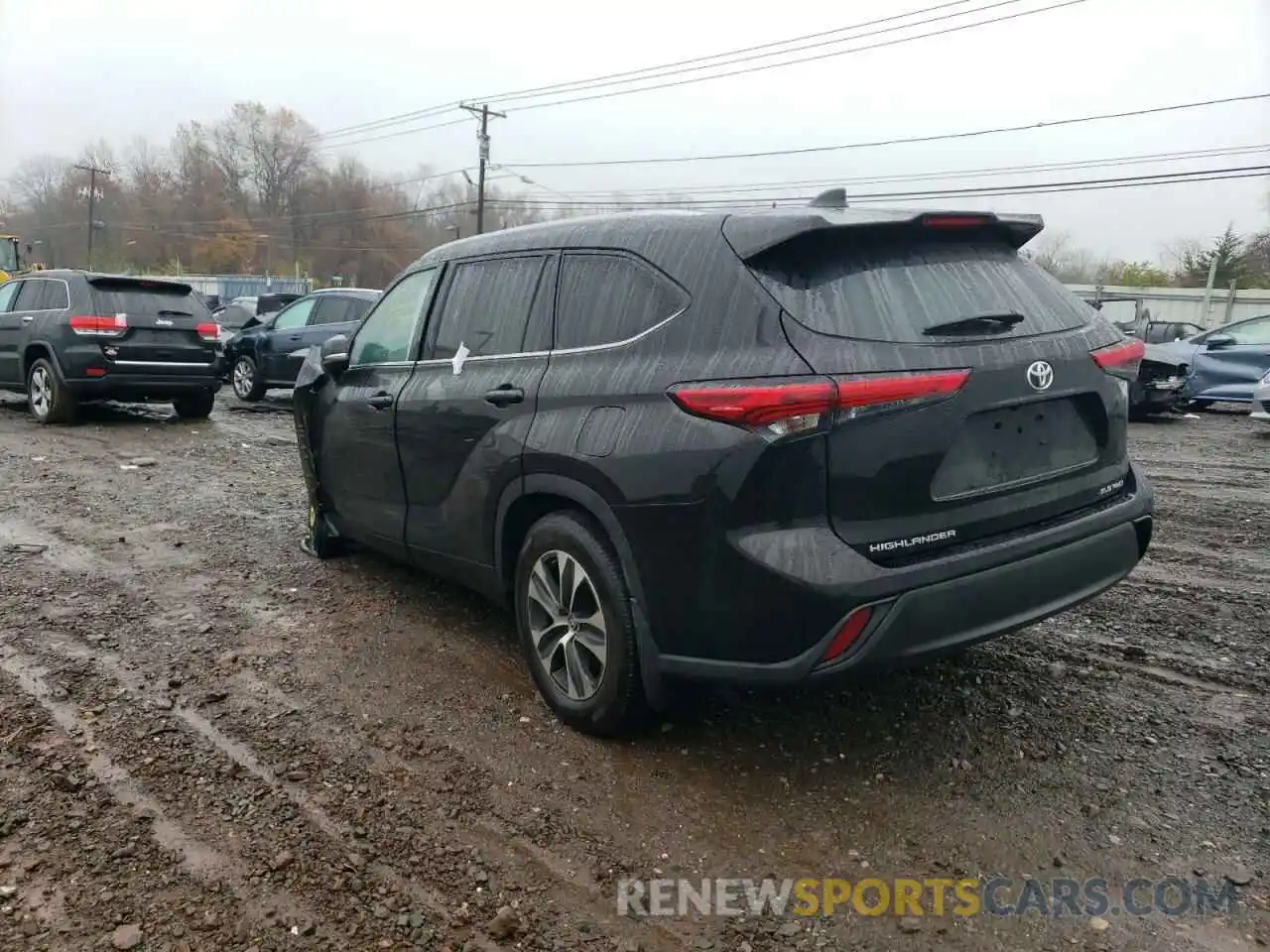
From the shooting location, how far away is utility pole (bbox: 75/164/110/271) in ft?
230

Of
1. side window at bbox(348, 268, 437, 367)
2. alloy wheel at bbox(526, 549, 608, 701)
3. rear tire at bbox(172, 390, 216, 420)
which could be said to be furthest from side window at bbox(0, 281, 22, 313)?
alloy wheel at bbox(526, 549, 608, 701)

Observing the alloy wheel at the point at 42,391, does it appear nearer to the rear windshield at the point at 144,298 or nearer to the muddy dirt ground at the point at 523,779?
the rear windshield at the point at 144,298

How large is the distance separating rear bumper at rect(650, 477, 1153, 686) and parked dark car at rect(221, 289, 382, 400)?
11.3 meters

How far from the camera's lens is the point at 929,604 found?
2.62 metres

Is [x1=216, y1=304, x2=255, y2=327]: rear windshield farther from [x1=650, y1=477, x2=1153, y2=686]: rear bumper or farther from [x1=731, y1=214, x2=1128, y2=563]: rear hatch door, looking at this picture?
[x1=650, y1=477, x2=1153, y2=686]: rear bumper

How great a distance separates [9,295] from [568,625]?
11615 millimetres

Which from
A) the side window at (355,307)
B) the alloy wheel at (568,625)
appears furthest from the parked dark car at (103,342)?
the alloy wheel at (568,625)

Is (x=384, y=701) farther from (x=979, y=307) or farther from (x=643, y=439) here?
(x=979, y=307)

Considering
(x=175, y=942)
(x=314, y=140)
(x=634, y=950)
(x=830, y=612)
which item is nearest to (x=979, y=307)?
(x=830, y=612)

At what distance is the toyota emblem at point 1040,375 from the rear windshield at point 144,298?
34.4ft

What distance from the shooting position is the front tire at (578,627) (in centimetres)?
299

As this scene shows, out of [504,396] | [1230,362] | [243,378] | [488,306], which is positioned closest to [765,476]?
[504,396]

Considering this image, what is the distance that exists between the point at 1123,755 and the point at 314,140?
8320 cm

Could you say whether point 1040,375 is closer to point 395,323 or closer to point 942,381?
point 942,381
